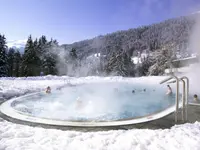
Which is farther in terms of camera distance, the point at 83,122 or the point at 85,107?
the point at 85,107

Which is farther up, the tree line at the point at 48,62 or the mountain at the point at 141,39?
the mountain at the point at 141,39

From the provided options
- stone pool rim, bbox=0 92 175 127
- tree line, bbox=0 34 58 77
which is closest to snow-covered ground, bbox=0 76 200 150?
stone pool rim, bbox=0 92 175 127

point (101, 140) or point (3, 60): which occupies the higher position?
point (3, 60)

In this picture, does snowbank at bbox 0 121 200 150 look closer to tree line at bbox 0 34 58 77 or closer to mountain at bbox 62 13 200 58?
tree line at bbox 0 34 58 77

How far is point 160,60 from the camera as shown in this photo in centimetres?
3369

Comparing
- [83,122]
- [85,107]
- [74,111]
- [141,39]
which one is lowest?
[74,111]

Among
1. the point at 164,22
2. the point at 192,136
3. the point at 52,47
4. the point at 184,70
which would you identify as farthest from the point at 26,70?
the point at 164,22

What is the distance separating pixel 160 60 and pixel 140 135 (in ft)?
105

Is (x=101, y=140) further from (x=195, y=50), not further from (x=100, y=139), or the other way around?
(x=195, y=50)

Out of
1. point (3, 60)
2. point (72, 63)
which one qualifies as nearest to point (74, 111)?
point (3, 60)

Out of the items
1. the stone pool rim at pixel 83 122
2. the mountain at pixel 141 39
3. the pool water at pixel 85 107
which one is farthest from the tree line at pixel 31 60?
A: the mountain at pixel 141 39

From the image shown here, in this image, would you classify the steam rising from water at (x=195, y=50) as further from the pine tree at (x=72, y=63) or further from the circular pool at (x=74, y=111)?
the pine tree at (x=72, y=63)

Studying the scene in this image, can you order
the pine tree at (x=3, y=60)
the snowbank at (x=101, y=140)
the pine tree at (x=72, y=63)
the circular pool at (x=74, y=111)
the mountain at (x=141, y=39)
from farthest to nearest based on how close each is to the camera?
the mountain at (x=141, y=39) < the pine tree at (x=72, y=63) < the pine tree at (x=3, y=60) < the circular pool at (x=74, y=111) < the snowbank at (x=101, y=140)

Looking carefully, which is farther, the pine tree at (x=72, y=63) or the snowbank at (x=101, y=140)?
the pine tree at (x=72, y=63)
